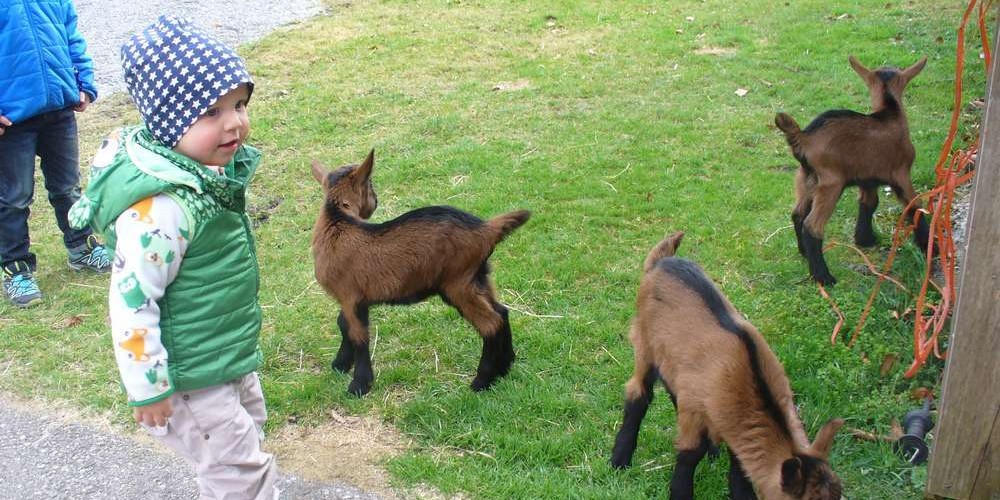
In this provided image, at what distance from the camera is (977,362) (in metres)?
3.25

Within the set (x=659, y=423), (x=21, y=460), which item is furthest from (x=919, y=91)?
(x=21, y=460)

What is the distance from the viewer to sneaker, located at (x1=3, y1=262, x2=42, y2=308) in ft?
18.8

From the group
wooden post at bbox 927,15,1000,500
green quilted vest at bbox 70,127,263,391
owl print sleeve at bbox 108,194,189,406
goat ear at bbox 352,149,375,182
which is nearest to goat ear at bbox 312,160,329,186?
goat ear at bbox 352,149,375,182

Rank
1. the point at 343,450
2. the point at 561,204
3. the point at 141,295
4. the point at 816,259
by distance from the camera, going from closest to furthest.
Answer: the point at 141,295 < the point at 343,450 < the point at 816,259 < the point at 561,204

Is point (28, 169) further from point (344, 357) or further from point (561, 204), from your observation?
point (561, 204)

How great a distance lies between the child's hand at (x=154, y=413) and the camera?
2893 millimetres

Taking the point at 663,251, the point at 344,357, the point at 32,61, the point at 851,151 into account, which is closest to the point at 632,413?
the point at 663,251

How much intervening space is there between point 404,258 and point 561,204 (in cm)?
252

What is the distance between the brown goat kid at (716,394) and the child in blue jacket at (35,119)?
408 cm

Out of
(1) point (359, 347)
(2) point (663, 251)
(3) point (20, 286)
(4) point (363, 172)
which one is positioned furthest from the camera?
(3) point (20, 286)

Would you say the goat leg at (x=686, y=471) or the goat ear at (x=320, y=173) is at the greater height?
the goat ear at (x=320, y=173)

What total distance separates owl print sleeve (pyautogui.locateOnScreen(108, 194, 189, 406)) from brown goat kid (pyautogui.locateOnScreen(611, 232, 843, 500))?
1.99 meters

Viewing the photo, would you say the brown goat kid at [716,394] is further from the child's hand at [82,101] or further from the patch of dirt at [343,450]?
the child's hand at [82,101]

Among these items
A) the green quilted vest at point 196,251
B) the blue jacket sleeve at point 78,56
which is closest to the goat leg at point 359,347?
the green quilted vest at point 196,251
